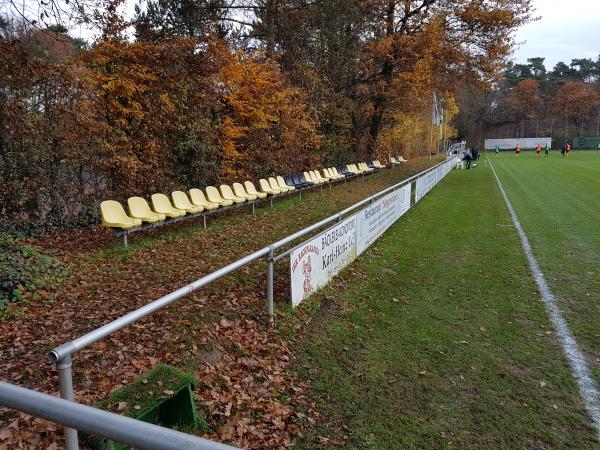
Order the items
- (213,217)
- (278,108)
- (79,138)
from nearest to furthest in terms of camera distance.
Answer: (79,138) → (213,217) → (278,108)

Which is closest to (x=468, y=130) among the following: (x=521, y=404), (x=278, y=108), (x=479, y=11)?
(x=479, y=11)

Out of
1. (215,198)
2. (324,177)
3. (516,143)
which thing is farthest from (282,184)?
(516,143)

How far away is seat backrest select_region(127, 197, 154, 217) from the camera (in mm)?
9510

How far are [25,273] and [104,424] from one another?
6209mm

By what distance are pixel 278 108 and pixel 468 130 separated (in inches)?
3667

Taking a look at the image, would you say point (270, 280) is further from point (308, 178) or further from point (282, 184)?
point (308, 178)

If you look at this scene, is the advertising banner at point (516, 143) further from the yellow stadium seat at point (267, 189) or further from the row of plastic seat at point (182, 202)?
the yellow stadium seat at point (267, 189)

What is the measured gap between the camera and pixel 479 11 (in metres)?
23.4

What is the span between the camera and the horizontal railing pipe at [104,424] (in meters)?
1.24

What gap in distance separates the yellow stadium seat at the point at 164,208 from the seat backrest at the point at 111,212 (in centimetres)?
104

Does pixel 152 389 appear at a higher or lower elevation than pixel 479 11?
lower

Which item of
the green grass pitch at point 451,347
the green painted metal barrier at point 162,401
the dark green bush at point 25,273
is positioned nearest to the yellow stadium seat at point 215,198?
the green grass pitch at point 451,347

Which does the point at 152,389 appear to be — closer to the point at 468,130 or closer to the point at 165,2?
the point at 165,2

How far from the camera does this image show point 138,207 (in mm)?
9789
